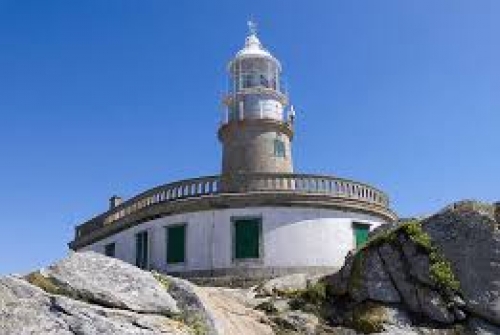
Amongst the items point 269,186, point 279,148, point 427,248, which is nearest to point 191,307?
point 427,248

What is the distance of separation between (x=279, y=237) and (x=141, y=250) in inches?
270

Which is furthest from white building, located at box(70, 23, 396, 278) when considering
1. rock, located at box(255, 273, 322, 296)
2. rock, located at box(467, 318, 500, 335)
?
rock, located at box(467, 318, 500, 335)

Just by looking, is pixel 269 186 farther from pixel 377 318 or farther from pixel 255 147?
pixel 377 318

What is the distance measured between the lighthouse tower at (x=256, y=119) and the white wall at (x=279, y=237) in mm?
5828

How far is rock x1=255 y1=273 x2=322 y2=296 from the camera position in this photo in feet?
72.4

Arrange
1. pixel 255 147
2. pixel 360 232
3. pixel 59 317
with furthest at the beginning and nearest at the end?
pixel 255 147 < pixel 360 232 < pixel 59 317

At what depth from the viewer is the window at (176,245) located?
30.2 metres

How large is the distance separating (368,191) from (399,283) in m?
12.0

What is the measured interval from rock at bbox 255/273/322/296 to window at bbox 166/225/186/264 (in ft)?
24.8

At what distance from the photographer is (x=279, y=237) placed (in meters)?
29.2

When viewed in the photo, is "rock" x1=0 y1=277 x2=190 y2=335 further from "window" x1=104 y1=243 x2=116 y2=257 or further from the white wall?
"window" x1=104 y1=243 x2=116 y2=257

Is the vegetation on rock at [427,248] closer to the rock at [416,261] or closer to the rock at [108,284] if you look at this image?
the rock at [416,261]

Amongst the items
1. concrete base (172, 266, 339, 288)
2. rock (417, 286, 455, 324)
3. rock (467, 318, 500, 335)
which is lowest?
rock (467, 318, 500, 335)


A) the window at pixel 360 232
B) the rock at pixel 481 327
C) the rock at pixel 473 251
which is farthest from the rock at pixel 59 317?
the window at pixel 360 232
